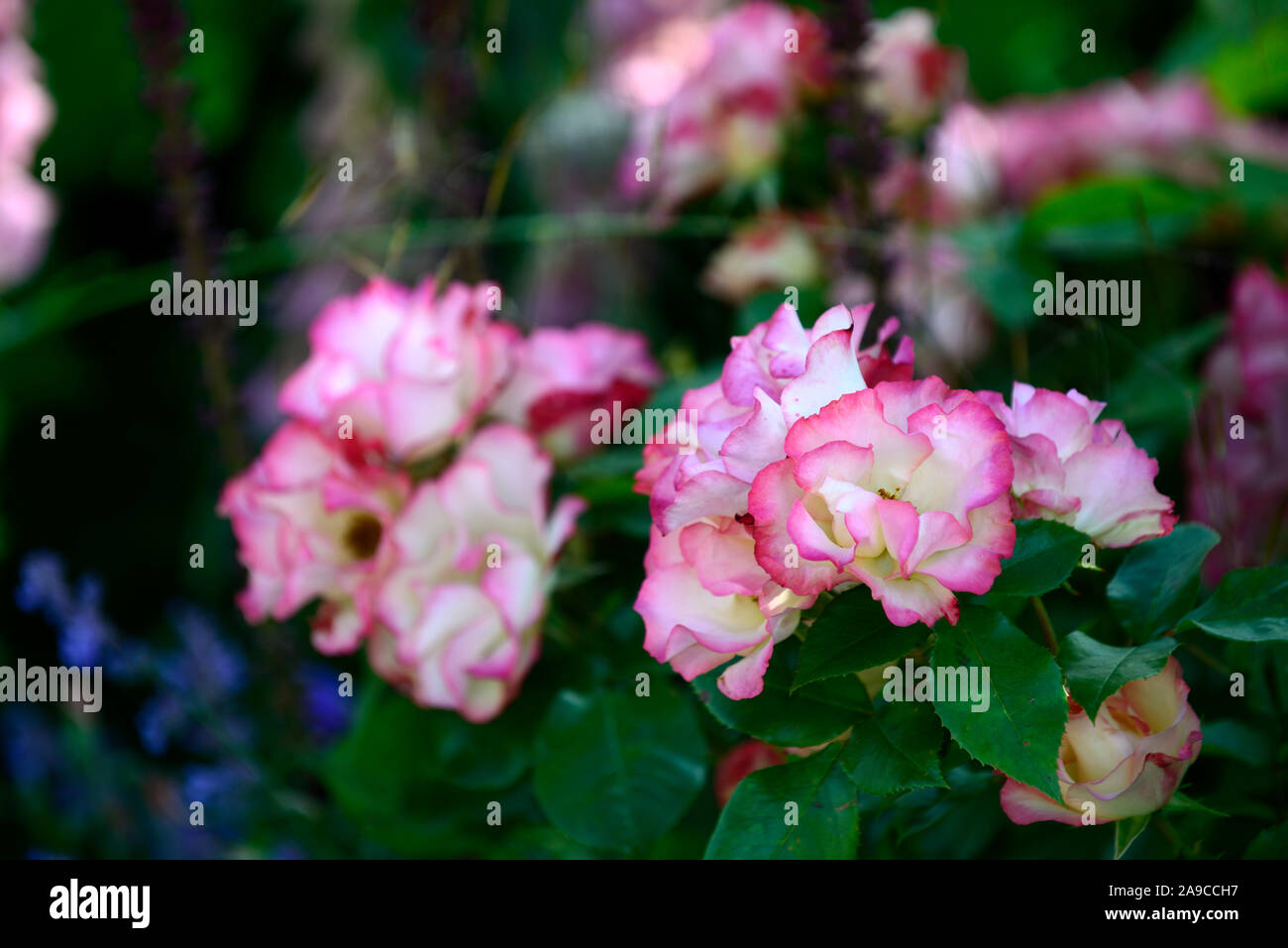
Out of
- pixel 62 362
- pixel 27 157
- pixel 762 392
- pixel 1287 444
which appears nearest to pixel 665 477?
pixel 762 392

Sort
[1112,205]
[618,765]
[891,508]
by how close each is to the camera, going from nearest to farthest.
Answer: [891,508], [618,765], [1112,205]

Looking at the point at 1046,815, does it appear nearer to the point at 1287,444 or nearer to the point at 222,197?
the point at 1287,444

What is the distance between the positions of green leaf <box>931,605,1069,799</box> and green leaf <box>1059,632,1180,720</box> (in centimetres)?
1

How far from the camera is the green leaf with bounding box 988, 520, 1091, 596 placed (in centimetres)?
29

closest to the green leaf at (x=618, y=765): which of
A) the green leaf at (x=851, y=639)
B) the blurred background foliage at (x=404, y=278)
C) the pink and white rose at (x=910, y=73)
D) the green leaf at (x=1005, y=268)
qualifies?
the blurred background foliage at (x=404, y=278)

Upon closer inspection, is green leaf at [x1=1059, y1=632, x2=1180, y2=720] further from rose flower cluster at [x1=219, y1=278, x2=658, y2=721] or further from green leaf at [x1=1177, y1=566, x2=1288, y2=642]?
rose flower cluster at [x1=219, y1=278, x2=658, y2=721]

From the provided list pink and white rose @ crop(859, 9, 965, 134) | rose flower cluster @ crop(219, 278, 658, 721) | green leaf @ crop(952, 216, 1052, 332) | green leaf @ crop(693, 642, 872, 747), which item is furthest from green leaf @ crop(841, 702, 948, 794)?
pink and white rose @ crop(859, 9, 965, 134)

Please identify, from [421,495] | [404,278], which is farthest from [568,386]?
[404,278]

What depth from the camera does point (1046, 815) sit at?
29cm

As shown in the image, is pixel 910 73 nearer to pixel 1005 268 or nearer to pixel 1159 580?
pixel 1005 268

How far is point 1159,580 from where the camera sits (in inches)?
13.0

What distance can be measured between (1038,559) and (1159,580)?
0.20 feet

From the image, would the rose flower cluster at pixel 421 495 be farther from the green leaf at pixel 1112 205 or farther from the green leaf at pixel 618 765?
the green leaf at pixel 1112 205

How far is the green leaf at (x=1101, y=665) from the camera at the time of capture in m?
0.28
